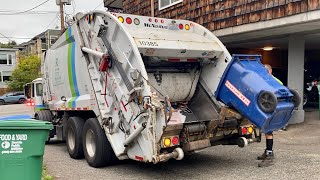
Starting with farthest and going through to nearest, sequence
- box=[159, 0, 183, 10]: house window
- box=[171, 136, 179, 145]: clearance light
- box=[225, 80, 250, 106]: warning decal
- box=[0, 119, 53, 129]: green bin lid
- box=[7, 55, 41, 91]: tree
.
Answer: box=[7, 55, 41, 91]: tree, box=[159, 0, 183, 10]: house window, box=[225, 80, 250, 106]: warning decal, box=[171, 136, 179, 145]: clearance light, box=[0, 119, 53, 129]: green bin lid

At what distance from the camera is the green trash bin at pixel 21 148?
4.46m

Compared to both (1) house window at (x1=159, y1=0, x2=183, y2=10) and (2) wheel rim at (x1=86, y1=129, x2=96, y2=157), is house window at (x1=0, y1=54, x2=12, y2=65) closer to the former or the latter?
(1) house window at (x1=159, y1=0, x2=183, y2=10)

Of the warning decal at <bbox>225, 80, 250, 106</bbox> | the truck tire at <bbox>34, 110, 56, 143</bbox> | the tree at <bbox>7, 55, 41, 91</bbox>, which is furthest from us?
the tree at <bbox>7, 55, 41, 91</bbox>

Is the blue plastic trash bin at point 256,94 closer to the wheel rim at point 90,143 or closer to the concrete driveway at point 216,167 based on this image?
the concrete driveway at point 216,167

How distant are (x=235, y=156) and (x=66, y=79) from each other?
12.6 ft

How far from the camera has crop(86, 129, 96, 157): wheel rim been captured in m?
6.75

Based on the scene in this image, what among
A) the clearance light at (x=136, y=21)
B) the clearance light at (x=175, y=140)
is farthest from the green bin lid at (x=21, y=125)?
the clearance light at (x=136, y=21)

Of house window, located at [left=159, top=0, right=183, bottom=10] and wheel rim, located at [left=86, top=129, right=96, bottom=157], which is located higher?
house window, located at [left=159, top=0, right=183, bottom=10]

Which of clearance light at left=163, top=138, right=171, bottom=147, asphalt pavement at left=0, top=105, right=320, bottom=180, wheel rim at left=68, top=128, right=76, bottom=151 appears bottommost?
asphalt pavement at left=0, top=105, right=320, bottom=180

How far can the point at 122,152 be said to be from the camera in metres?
5.97

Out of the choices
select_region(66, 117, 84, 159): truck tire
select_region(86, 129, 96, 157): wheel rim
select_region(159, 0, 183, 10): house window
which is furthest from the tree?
select_region(86, 129, 96, 157): wheel rim

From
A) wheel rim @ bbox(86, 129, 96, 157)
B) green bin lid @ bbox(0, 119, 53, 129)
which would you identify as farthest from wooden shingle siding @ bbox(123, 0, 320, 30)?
green bin lid @ bbox(0, 119, 53, 129)

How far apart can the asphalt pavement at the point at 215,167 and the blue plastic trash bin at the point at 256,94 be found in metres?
0.89

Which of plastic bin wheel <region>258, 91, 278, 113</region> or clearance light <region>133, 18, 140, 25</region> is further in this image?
clearance light <region>133, 18, 140, 25</region>
